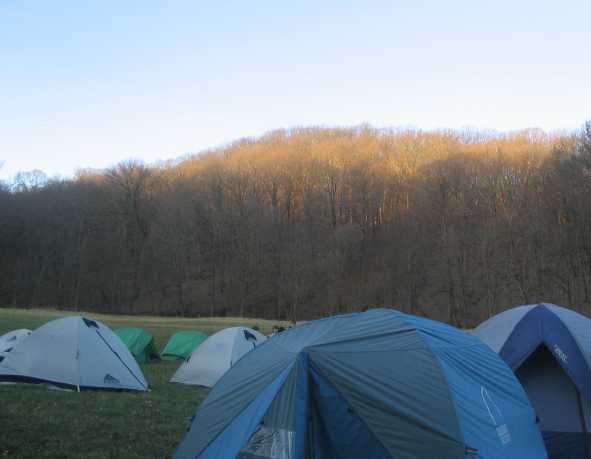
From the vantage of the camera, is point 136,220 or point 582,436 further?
point 136,220

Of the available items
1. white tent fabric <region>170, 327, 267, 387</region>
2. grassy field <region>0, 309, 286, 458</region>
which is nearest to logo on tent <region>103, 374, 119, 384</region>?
grassy field <region>0, 309, 286, 458</region>

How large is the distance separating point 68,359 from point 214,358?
11.9 ft

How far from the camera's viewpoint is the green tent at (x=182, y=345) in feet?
57.6

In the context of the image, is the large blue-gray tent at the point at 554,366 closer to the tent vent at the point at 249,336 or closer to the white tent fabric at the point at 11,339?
the tent vent at the point at 249,336

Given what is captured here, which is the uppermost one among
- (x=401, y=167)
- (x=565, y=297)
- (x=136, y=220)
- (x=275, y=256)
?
(x=401, y=167)

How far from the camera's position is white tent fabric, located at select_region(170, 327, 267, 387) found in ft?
41.6

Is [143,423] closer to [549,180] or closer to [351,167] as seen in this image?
[549,180]

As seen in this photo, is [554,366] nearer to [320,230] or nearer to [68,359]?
[68,359]

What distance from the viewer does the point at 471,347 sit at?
566cm

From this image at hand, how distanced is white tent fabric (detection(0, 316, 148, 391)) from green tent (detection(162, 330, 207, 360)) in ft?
22.2

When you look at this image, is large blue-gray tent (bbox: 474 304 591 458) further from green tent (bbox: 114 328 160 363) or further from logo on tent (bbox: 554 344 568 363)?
green tent (bbox: 114 328 160 363)

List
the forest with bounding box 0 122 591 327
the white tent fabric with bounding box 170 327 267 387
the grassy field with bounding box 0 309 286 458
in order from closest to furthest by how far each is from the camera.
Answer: the grassy field with bounding box 0 309 286 458
the white tent fabric with bounding box 170 327 267 387
the forest with bounding box 0 122 591 327

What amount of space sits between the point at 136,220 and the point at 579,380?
55.0 m

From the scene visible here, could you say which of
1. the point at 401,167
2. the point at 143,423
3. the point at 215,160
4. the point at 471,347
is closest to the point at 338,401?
the point at 471,347
